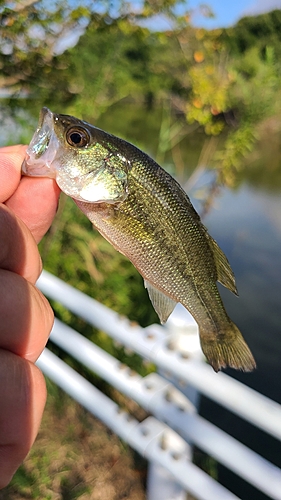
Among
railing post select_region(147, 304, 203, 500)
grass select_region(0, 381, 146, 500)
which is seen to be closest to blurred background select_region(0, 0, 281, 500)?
grass select_region(0, 381, 146, 500)

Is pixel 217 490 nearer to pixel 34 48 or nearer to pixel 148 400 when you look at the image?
pixel 148 400

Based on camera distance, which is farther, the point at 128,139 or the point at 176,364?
the point at 128,139

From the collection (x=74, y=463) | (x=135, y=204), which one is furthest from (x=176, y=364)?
(x=74, y=463)

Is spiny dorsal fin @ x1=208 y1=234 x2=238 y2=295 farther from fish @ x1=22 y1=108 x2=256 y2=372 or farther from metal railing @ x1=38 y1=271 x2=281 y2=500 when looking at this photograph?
metal railing @ x1=38 y1=271 x2=281 y2=500

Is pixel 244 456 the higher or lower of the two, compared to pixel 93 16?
lower

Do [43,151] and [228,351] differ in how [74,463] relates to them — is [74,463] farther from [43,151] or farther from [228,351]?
[43,151]

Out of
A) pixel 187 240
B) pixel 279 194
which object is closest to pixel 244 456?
pixel 187 240

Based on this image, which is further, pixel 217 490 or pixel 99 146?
pixel 217 490
